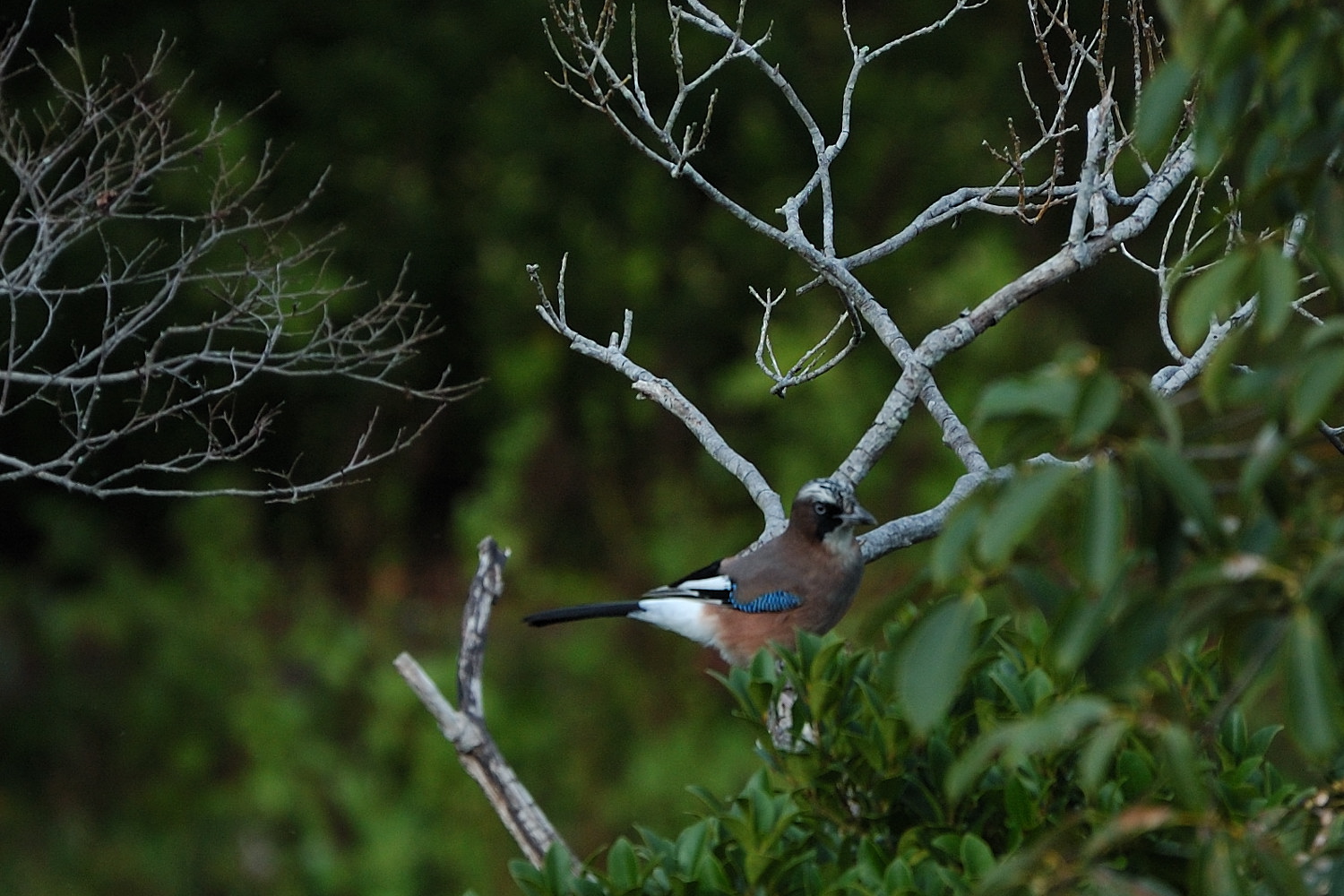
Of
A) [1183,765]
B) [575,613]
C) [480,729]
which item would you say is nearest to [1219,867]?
[1183,765]

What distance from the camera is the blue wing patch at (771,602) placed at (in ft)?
17.7

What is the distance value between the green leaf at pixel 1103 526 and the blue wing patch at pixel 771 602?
3.75 metres

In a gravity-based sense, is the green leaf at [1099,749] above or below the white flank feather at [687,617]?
below

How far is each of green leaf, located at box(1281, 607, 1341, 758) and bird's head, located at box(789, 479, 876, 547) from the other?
340cm

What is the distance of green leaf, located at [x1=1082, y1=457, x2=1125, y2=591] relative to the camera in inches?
63.5

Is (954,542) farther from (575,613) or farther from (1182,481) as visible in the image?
(575,613)

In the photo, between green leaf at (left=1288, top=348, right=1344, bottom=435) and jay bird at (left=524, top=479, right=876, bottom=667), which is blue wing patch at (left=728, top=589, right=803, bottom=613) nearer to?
jay bird at (left=524, top=479, right=876, bottom=667)

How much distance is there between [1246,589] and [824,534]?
360cm

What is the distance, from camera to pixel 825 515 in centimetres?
525

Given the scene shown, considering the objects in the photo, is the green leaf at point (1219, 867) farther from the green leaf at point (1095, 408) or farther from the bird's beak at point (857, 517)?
the bird's beak at point (857, 517)

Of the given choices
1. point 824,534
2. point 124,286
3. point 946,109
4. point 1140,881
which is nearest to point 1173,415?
point 1140,881

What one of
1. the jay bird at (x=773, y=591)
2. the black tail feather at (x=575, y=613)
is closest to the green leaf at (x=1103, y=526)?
the jay bird at (x=773, y=591)

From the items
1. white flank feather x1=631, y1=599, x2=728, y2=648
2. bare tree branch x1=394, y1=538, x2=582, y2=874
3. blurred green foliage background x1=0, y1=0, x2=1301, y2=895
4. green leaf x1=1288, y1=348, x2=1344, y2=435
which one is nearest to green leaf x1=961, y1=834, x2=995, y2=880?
green leaf x1=1288, y1=348, x2=1344, y2=435

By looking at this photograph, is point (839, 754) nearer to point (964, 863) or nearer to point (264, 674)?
point (964, 863)
